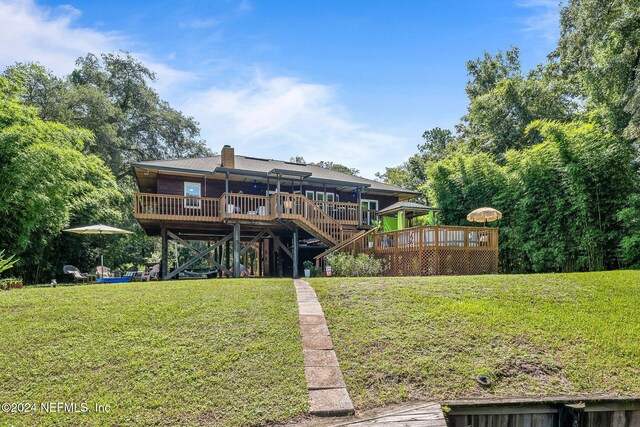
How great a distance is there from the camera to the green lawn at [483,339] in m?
4.71

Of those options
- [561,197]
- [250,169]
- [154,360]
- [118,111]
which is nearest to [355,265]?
[561,197]

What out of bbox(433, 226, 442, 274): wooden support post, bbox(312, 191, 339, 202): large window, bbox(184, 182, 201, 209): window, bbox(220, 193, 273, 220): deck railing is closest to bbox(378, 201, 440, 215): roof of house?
bbox(312, 191, 339, 202): large window

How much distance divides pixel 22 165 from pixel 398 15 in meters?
11.6

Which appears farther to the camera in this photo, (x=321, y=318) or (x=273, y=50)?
(x=273, y=50)

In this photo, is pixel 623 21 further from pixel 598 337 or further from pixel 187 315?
pixel 187 315

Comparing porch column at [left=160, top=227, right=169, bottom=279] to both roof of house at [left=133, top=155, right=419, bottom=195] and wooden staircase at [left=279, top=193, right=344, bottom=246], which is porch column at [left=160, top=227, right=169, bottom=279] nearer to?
roof of house at [left=133, top=155, right=419, bottom=195]

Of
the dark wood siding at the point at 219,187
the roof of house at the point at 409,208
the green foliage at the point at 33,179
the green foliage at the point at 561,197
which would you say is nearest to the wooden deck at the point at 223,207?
the dark wood siding at the point at 219,187

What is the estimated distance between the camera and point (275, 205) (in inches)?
593

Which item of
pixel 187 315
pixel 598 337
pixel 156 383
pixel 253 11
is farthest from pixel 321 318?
pixel 253 11

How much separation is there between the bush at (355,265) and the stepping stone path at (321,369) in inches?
227

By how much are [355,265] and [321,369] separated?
7785 millimetres

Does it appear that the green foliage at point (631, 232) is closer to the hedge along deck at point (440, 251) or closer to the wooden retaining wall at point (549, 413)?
the hedge along deck at point (440, 251)

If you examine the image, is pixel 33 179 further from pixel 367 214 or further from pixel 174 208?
pixel 367 214

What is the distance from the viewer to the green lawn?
471cm
